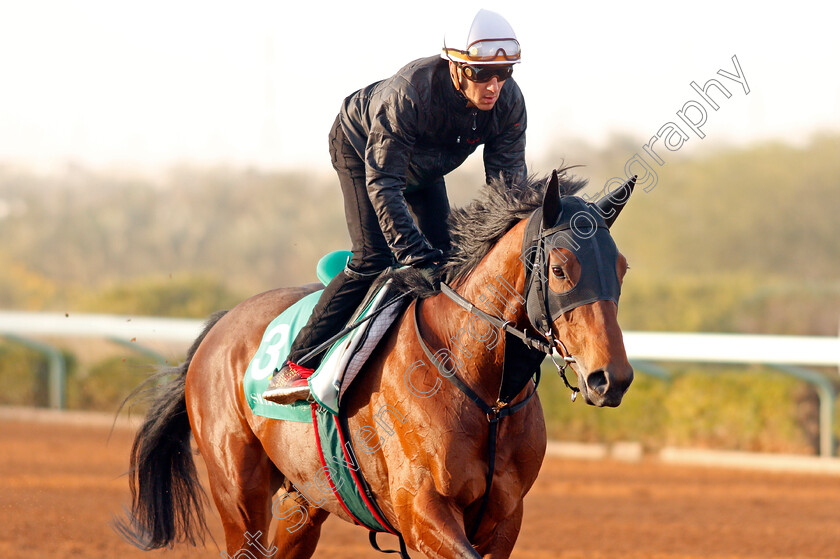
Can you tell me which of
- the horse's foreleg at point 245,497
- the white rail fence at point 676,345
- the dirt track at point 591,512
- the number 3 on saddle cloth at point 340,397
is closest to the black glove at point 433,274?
the number 3 on saddle cloth at point 340,397

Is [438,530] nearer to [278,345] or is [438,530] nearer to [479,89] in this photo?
[278,345]

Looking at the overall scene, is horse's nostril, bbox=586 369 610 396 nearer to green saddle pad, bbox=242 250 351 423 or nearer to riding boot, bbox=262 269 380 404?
riding boot, bbox=262 269 380 404

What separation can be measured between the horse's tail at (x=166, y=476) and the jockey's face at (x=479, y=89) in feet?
6.66

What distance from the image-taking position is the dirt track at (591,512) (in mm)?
5918

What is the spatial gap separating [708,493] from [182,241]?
26.4 metres

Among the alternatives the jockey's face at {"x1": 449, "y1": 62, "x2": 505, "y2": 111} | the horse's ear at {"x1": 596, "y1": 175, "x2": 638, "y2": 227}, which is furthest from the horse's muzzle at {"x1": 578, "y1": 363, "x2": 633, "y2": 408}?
the jockey's face at {"x1": 449, "y1": 62, "x2": 505, "y2": 111}

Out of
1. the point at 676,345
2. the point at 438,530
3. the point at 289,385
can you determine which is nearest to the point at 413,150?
the point at 289,385

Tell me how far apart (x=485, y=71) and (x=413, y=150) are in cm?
45

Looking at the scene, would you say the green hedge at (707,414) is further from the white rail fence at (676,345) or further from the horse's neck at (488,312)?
the horse's neck at (488,312)

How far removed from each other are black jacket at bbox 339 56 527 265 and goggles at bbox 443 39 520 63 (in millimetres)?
192

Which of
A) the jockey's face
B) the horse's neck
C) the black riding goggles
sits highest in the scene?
the black riding goggles

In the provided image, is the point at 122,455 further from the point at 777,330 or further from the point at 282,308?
the point at 777,330

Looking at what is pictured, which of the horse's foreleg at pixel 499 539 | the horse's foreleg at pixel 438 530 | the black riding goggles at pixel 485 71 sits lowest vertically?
the horse's foreleg at pixel 499 539

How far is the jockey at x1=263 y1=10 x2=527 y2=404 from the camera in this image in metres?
3.47
